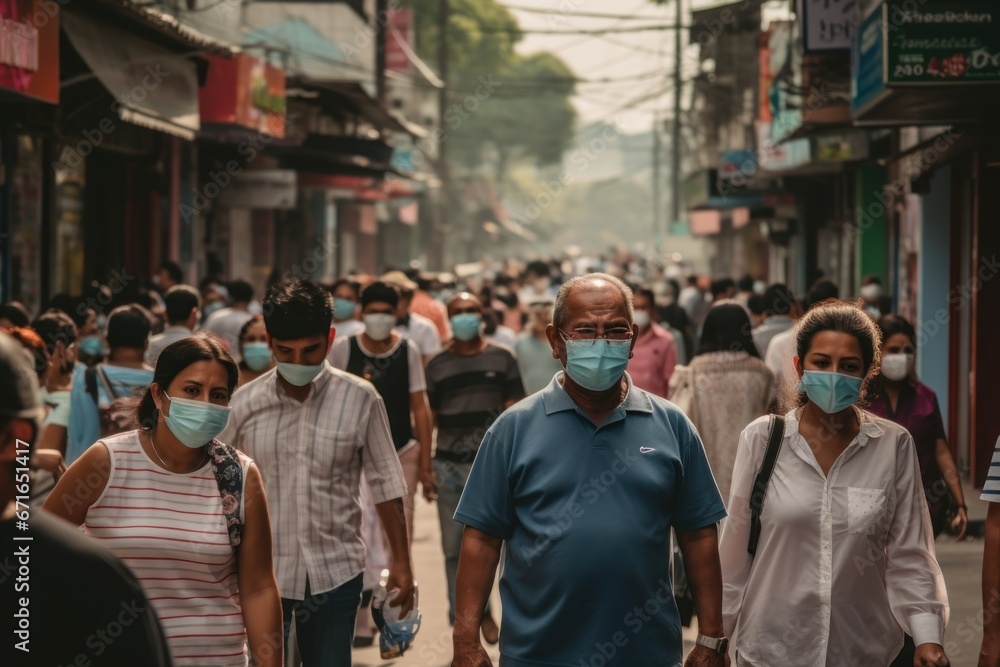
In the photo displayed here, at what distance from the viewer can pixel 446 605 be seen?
29.7 ft

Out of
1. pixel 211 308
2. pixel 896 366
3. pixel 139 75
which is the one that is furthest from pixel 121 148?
pixel 896 366

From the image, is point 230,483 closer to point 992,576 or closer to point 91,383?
point 992,576

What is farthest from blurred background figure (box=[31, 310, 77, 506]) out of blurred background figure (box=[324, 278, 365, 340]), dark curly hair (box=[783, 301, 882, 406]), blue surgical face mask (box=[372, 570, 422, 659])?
dark curly hair (box=[783, 301, 882, 406])

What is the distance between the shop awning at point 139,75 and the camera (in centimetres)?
1177

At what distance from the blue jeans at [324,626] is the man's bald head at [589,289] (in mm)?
1587

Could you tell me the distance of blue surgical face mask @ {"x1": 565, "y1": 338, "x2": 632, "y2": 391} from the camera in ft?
13.2

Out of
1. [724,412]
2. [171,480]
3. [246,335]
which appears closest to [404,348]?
[246,335]

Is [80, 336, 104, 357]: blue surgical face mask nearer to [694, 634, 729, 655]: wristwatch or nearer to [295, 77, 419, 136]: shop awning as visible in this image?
[694, 634, 729, 655]: wristwatch

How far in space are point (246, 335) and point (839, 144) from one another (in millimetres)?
13557

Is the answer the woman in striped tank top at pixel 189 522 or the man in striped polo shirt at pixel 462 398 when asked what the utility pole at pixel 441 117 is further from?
the woman in striped tank top at pixel 189 522

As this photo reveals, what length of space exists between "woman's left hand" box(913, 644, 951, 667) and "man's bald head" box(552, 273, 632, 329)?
125cm

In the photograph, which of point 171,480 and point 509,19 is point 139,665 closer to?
point 171,480

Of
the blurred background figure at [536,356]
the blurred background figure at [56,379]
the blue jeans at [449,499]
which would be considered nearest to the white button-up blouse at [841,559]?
the blurred background figure at [56,379]

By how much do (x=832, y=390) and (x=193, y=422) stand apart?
5.98 feet
